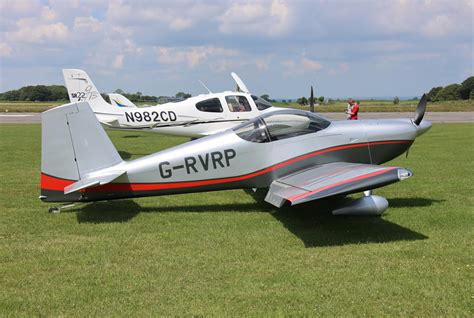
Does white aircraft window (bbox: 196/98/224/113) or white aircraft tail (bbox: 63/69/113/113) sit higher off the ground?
white aircraft tail (bbox: 63/69/113/113)

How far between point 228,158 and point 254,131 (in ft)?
2.11

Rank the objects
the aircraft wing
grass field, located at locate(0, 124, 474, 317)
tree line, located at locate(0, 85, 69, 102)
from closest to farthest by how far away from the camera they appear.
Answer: grass field, located at locate(0, 124, 474, 317), the aircraft wing, tree line, located at locate(0, 85, 69, 102)

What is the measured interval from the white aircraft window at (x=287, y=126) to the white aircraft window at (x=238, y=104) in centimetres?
619

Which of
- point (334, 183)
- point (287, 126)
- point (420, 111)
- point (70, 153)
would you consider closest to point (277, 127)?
point (287, 126)

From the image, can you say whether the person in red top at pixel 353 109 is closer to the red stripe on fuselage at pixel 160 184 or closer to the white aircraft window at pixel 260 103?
the white aircraft window at pixel 260 103

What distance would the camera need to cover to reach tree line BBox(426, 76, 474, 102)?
94.7 m

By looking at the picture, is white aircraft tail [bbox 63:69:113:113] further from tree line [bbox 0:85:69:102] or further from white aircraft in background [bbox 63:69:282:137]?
tree line [bbox 0:85:69:102]

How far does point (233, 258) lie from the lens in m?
5.19

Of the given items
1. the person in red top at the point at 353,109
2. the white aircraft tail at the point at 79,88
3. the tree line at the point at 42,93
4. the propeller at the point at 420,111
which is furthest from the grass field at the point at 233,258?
the tree line at the point at 42,93

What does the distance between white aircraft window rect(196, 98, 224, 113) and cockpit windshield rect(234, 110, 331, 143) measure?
20.4 feet

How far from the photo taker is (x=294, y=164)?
7.12 meters

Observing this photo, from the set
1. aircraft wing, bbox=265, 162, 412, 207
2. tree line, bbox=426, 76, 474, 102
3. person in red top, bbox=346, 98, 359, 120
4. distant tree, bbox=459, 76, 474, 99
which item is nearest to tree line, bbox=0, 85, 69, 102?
tree line, bbox=426, 76, 474, 102

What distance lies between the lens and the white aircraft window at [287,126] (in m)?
7.27

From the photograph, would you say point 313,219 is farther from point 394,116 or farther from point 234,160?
point 394,116
